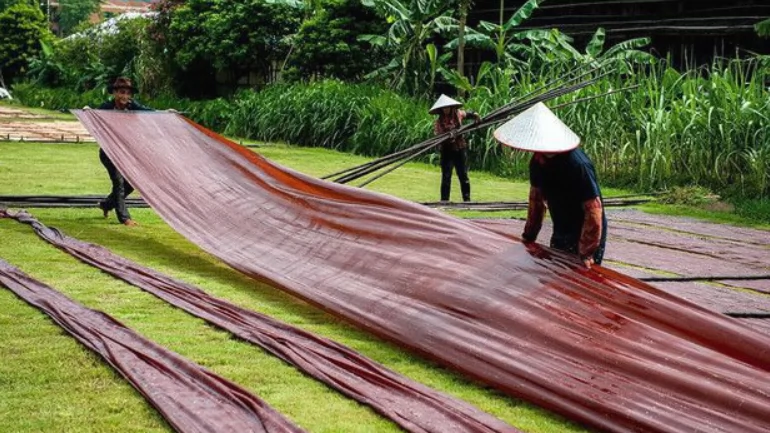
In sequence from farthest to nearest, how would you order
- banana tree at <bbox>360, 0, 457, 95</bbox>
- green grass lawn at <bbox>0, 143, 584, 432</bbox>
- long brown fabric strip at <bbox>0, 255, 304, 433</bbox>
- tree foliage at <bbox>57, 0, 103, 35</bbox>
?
tree foliage at <bbox>57, 0, 103, 35</bbox>, banana tree at <bbox>360, 0, 457, 95</bbox>, green grass lawn at <bbox>0, 143, 584, 432</bbox>, long brown fabric strip at <bbox>0, 255, 304, 433</bbox>

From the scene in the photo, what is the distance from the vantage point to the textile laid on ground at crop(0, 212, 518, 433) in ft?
12.7

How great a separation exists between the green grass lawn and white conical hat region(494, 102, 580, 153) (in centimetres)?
111

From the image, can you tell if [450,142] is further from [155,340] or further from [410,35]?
[410,35]

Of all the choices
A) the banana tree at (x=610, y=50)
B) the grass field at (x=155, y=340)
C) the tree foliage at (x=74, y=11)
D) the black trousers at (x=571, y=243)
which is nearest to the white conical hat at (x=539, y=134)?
the black trousers at (x=571, y=243)

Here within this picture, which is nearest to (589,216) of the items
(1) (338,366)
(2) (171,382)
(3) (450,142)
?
(1) (338,366)

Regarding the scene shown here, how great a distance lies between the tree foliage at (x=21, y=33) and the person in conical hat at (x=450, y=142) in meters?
34.1

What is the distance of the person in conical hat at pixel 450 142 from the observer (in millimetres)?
11297

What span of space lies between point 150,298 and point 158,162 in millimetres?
2423

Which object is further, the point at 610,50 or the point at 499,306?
the point at 610,50

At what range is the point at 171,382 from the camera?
4289 mm

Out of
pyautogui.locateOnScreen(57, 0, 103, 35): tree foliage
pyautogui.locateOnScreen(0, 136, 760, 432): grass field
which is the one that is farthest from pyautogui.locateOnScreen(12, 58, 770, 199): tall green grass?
pyautogui.locateOnScreen(57, 0, 103, 35): tree foliage

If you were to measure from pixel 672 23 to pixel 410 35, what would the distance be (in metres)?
4.72

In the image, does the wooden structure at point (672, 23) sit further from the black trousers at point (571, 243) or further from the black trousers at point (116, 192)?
the black trousers at point (571, 243)

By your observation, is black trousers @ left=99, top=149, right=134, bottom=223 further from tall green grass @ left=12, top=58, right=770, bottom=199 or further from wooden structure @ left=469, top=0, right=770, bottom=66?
wooden structure @ left=469, top=0, right=770, bottom=66
